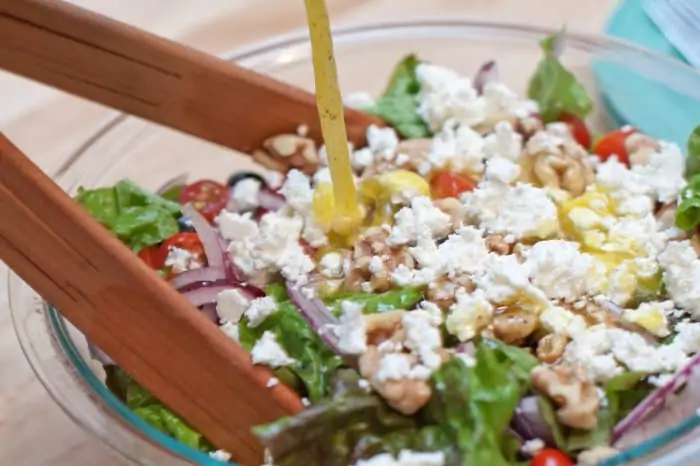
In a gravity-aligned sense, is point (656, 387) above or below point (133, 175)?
below

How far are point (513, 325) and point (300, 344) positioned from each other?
19 cm

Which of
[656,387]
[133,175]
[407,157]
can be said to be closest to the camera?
[656,387]

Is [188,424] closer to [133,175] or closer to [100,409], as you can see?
[100,409]

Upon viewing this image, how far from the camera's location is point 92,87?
107 centimetres

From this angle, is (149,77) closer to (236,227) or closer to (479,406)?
(236,227)

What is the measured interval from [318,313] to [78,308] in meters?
0.22

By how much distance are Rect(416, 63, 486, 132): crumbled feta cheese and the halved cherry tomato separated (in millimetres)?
113

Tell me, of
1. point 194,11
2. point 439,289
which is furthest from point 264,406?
point 194,11

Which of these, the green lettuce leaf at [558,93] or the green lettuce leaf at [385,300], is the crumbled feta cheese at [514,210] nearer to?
the green lettuce leaf at [385,300]

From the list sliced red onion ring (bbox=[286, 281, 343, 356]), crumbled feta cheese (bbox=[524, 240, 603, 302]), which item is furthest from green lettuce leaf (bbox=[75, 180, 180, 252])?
crumbled feta cheese (bbox=[524, 240, 603, 302])

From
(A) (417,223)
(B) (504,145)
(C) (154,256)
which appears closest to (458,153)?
(B) (504,145)

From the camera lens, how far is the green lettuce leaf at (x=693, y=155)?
1051 mm

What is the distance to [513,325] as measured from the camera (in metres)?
0.87

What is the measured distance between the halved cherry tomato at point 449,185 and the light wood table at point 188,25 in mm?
502
